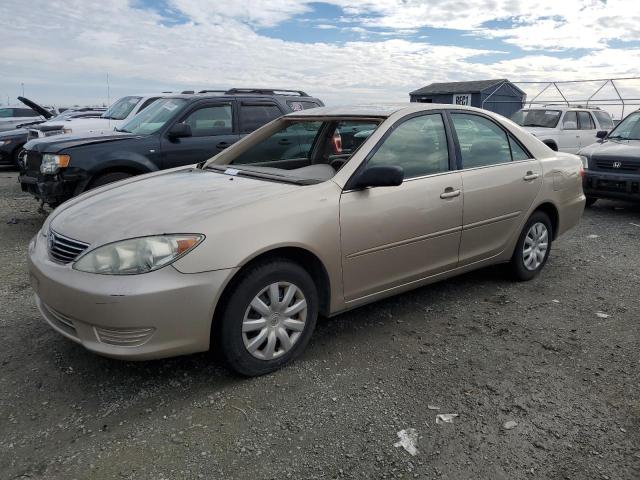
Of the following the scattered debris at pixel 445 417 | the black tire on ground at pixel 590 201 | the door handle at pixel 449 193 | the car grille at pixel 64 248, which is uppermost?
the door handle at pixel 449 193

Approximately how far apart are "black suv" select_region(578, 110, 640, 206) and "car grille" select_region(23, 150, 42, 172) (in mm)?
7796

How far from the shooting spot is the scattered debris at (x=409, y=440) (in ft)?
Answer: 8.50

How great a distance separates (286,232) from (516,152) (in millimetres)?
2591

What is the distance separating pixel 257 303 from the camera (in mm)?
3037

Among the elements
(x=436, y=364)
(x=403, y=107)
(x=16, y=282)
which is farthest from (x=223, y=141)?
(x=436, y=364)

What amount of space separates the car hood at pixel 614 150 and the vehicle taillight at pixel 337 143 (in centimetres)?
Answer: 560

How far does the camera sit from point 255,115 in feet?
25.8

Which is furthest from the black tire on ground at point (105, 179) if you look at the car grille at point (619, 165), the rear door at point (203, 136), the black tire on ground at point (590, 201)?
the black tire on ground at point (590, 201)

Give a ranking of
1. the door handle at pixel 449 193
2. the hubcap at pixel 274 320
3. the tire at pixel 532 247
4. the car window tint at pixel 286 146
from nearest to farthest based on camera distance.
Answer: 1. the hubcap at pixel 274 320
2. the door handle at pixel 449 193
3. the car window tint at pixel 286 146
4. the tire at pixel 532 247

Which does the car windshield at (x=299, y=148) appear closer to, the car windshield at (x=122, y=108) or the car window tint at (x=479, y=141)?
the car window tint at (x=479, y=141)

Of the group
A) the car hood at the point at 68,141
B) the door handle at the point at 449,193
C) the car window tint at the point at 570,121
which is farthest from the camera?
the car window tint at the point at 570,121

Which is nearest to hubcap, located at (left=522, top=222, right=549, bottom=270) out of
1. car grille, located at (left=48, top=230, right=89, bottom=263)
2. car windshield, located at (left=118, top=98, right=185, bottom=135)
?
car grille, located at (left=48, top=230, right=89, bottom=263)

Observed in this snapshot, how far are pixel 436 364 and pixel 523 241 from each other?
189 centimetres

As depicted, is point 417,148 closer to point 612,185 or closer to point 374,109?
point 374,109
